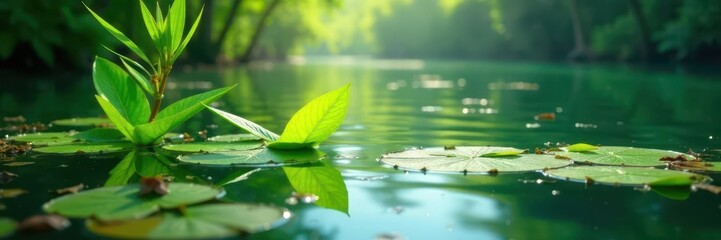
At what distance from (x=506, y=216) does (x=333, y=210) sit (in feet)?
1.94

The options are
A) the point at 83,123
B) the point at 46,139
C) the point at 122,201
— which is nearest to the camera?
the point at 122,201

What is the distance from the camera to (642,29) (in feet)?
97.2

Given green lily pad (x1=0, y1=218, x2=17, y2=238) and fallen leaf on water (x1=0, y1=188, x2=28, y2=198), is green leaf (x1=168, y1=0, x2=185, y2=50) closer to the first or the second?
fallen leaf on water (x1=0, y1=188, x2=28, y2=198)

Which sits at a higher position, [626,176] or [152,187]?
[626,176]

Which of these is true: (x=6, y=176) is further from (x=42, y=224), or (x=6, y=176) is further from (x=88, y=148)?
(x=42, y=224)

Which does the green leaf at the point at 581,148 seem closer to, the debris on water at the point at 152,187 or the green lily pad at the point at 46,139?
Result: the debris on water at the point at 152,187

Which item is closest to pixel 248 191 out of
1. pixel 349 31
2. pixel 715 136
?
pixel 715 136

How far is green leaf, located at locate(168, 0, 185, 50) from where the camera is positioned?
371cm

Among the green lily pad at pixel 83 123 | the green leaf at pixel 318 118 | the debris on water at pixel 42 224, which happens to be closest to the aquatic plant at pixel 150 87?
the green leaf at pixel 318 118

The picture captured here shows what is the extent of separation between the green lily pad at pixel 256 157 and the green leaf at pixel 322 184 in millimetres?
A: 128

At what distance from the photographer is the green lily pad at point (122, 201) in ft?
7.42

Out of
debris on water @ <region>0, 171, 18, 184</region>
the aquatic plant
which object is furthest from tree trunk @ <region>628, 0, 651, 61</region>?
debris on water @ <region>0, 171, 18, 184</region>

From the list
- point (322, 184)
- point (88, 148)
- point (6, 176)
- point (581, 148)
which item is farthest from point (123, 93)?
point (581, 148)

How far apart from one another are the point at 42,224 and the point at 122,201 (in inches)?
12.3
